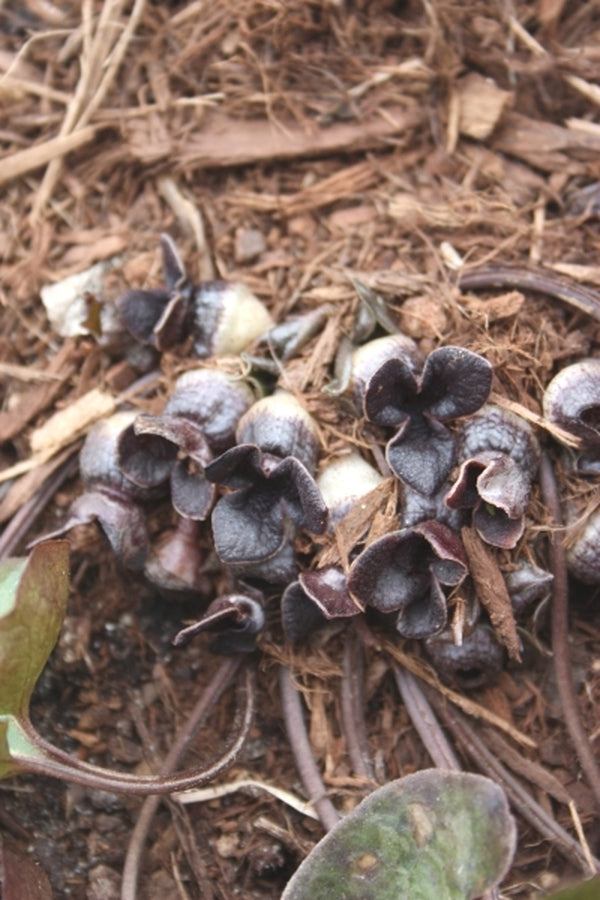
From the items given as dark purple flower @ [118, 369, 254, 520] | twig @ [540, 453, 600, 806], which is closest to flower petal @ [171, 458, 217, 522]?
dark purple flower @ [118, 369, 254, 520]

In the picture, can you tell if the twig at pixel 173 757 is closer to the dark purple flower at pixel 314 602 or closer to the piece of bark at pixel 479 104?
the dark purple flower at pixel 314 602

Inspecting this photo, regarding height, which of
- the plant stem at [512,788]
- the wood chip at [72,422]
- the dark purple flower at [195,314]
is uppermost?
the dark purple flower at [195,314]

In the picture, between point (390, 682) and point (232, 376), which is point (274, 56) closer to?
point (232, 376)

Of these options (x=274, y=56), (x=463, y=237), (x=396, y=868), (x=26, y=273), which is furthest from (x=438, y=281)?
(x=396, y=868)

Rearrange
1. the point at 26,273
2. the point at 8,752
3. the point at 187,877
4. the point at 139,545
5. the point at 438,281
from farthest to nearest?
1. the point at 26,273
2. the point at 438,281
3. the point at 139,545
4. the point at 187,877
5. the point at 8,752

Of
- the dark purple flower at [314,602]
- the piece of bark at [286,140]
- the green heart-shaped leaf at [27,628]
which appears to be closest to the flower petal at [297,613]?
the dark purple flower at [314,602]

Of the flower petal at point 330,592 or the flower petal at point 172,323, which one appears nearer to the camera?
the flower petal at point 330,592

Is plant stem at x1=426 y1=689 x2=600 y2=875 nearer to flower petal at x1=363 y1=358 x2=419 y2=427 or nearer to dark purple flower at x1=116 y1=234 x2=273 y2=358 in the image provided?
flower petal at x1=363 y1=358 x2=419 y2=427

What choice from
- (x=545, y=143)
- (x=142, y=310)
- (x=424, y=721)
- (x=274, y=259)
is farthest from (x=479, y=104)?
(x=424, y=721)
